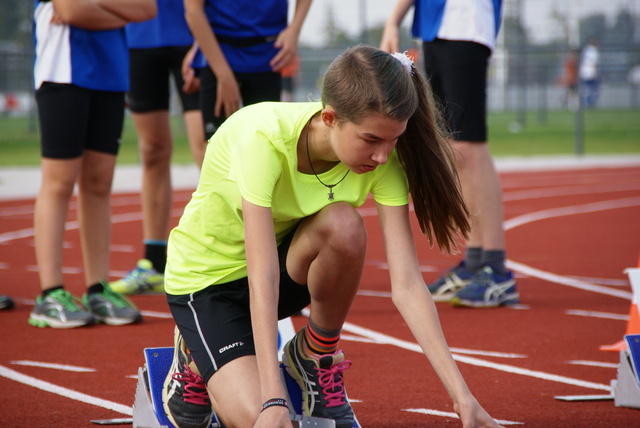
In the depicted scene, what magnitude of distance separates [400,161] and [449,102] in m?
2.06

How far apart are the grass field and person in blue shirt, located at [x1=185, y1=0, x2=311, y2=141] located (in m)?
11.0

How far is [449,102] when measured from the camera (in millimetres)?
4832

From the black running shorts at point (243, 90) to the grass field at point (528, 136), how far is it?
11.0 metres

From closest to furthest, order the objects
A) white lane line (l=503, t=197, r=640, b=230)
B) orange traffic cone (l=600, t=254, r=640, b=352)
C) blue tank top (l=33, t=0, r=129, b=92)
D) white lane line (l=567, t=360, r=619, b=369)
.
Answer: orange traffic cone (l=600, t=254, r=640, b=352)
white lane line (l=567, t=360, r=619, b=369)
blue tank top (l=33, t=0, r=129, b=92)
white lane line (l=503, t=197, r=640, b=230)

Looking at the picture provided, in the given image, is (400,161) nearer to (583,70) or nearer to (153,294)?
(153,294)

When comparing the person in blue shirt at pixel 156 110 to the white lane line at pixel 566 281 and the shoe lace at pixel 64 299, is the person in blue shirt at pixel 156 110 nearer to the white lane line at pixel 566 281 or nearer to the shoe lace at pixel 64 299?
the shoe lace at pixel 64 299

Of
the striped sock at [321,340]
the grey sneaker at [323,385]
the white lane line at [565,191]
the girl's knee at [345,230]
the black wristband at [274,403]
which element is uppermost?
the girl's knee at [345,230]

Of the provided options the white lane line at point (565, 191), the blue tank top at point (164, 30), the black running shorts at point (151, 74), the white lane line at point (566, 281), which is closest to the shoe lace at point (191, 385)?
the black running shorts at point (151, 74)

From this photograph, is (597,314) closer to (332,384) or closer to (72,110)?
(332,384)

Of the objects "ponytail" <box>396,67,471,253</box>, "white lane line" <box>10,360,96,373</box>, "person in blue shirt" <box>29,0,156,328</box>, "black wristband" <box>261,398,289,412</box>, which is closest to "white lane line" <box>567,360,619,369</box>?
"ponytail" <box>396,67,471,253</box>

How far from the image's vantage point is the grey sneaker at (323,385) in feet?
9.38

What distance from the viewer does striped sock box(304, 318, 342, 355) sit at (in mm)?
2951

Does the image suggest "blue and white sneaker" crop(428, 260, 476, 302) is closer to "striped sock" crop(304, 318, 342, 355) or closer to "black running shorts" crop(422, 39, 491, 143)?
"black running shorts" crop(422, 39, 491, 143)

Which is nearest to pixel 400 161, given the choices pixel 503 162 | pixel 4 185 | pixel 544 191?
pixel 544 191
